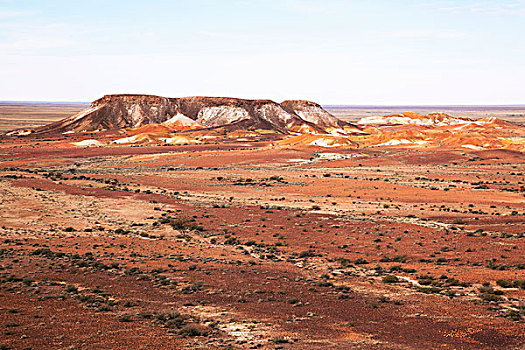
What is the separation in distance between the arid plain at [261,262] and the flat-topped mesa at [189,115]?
88.9 m

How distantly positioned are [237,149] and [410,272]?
8608 cm

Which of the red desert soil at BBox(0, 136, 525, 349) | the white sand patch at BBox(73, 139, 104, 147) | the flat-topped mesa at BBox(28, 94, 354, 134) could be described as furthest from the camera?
the flat-topped mesa at BBox(28, 94, 354, 134)

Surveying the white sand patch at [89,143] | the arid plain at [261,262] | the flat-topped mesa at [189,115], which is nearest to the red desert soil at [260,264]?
the arid plain at [261,262]

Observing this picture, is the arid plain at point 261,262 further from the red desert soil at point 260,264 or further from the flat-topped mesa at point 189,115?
the flat-topped mesa at point 189,115

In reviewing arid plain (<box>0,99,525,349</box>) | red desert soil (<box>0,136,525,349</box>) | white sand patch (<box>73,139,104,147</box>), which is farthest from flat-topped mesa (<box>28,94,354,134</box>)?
red desert soil (<box>0,136,525,349</box>)

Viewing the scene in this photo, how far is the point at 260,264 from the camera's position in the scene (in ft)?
85.5

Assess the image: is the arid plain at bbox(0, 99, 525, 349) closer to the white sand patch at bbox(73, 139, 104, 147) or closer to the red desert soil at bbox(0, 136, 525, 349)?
the red desert soil at bbox(0, 136, 525, 349)

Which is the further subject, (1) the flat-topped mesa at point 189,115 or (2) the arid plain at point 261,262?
(1) the flat-topped mesa at point 189,115

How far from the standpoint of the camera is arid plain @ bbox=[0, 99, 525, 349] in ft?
52.6

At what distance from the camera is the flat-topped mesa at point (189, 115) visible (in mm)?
156125

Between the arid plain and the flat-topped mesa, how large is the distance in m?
88.9

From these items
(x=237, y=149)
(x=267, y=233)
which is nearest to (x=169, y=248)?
(x=267, y=233)

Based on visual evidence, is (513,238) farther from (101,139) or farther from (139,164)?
A: (101,139)

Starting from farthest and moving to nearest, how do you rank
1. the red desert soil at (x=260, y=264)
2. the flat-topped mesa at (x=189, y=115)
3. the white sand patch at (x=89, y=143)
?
the flat-topped mesa at (x=189, y=115)
the white sand patch at (x=89, y=143)
the red desert soil at (x=260, y=264)
